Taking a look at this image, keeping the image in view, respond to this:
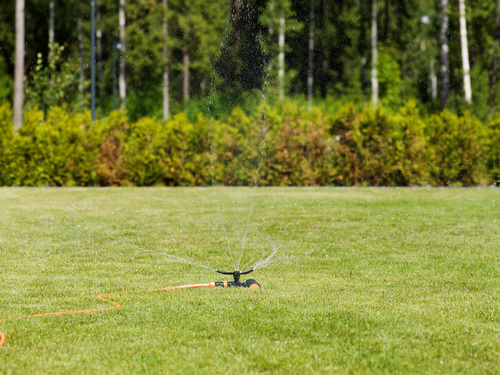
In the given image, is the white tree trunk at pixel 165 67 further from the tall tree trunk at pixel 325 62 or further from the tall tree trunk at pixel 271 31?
the tall tree trunk at pixel 325 62

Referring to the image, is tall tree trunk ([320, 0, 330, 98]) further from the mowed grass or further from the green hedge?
the mowed grass

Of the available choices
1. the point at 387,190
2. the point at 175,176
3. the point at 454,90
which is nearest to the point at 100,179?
the point at 175,176

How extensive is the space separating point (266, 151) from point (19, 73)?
8691mm

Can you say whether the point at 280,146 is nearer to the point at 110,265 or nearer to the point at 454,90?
the point at 110,265

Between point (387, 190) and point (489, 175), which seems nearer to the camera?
point (387, 190)

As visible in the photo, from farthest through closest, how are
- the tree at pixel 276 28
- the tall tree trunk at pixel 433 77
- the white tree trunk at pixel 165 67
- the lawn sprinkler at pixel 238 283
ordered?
the tall tree trunk at pixel 433 77 < the white tree trunk at pixel 165 67 < the tree at pixel 276 28 < the lawn sprinkler at pixel 238 283

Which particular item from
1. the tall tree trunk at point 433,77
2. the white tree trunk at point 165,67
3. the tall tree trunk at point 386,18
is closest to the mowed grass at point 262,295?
the white tree trunk at point 165,67

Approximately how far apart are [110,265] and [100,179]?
9735mm

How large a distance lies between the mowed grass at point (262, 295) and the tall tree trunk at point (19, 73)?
9.43m

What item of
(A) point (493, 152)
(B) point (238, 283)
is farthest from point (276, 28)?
(B) point (238, 283)

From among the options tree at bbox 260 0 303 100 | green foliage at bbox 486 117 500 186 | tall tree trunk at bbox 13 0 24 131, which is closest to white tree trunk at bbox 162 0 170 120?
tree at bbox 260 0 303 100

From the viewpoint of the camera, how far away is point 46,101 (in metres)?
21.2

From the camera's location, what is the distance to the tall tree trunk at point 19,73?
18672 millimetres

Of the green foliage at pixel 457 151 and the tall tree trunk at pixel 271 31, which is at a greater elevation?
the tall tree trunk at pixel 271 31
